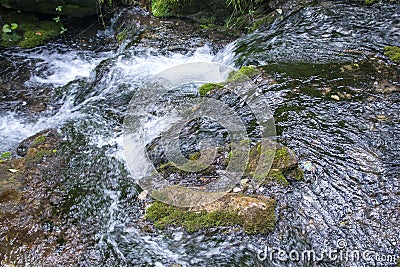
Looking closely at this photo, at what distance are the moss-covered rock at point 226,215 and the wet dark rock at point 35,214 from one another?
35.5 inches

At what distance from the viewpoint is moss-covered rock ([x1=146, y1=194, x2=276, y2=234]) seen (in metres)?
2.62

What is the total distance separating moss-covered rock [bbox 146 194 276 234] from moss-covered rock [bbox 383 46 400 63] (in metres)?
3.03

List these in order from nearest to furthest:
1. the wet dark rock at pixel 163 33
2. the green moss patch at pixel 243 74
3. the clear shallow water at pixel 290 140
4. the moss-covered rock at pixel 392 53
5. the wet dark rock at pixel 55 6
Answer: the clear shallow water at pixel 290 140 → the moss-covered rock at pixel 392 53 → the green moss patch at pixel 243 74 → the wet dark rock at pixel 163 33 → the wet dark rock at pixel 55 6

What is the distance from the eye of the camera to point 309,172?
293 centimetres

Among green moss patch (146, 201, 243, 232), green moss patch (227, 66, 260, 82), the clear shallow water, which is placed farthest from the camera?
green moss patch (227, 66, 260, 82)

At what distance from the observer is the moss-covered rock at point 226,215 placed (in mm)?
2619

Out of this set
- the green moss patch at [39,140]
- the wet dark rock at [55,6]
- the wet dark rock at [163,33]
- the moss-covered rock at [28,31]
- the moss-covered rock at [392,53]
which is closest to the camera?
the moss-covered rock at [392,53]

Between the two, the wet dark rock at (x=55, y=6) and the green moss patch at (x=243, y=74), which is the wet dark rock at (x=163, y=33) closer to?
the wet dark rock at (x=55, y=6)

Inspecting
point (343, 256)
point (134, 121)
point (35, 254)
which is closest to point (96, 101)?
point (134, 121)

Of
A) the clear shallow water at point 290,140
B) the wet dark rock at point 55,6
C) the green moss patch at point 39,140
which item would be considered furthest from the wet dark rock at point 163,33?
the green moss patch at point 39,140

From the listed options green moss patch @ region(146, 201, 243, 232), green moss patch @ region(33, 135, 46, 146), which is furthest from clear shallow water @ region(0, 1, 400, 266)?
green moss patch @ region(33, 135, 46, 146)

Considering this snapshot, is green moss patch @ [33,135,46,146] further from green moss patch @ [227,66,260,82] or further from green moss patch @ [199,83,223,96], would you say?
green moss patch @ [227,66,260,82]

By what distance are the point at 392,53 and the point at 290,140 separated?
237 centimetres

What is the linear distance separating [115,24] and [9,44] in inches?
101
